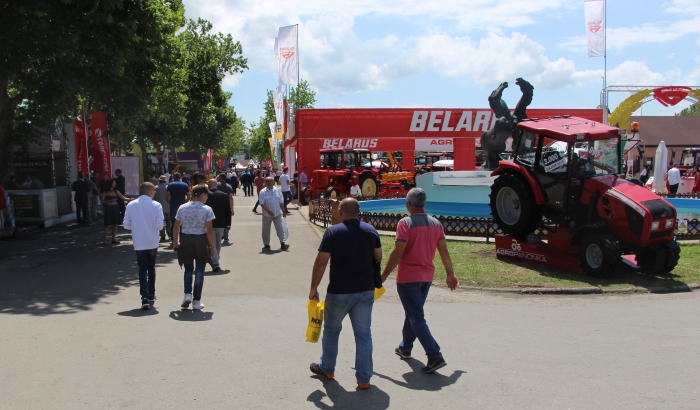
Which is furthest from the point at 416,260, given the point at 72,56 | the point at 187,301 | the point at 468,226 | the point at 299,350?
the point at 72,56

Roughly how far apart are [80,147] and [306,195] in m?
9.99

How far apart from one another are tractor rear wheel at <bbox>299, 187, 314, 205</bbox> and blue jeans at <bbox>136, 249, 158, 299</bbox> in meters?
19.4

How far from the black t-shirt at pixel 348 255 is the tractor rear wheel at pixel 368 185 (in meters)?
22.0

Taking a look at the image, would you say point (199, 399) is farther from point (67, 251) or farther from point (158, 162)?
point (158, 162)

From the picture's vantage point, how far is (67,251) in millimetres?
13578

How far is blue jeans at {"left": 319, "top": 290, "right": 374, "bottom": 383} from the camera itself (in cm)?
502

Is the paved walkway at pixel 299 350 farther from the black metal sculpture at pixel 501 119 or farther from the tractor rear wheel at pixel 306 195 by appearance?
the tractor rear wheel at pixel 306 195

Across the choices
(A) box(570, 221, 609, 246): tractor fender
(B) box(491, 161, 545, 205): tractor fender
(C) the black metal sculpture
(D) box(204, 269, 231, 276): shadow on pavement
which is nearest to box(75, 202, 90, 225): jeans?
(D) box(204, 269, 231, 276): shadow on pavement

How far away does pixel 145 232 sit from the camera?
8031 millimetres

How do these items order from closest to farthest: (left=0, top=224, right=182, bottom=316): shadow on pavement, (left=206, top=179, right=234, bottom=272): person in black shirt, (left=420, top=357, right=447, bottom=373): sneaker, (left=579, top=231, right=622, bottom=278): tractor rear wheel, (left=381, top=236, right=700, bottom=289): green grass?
1. (left=420, top=357, right=447, bottom=373): sneaker
2. (left=0, top=224, right=182, bottom=316): shadow on pavement
3. (left=579, top=231, right=622, bottom=278): tractor rear wheel
4. (left=381, top=236, right=700, bottom=289): green grass
5. (left=206, top=179, right=234, bottom=272): person in black shirt

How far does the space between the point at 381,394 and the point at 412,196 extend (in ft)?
6.01

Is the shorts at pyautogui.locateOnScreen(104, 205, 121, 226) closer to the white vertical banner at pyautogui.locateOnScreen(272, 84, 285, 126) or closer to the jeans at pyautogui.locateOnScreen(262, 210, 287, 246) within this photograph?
the jeans at pyautogui.locateOnScreen(262, 210, 287, 246)

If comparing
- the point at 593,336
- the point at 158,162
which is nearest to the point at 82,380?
the point at 593,336

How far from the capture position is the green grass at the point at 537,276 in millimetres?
9742
